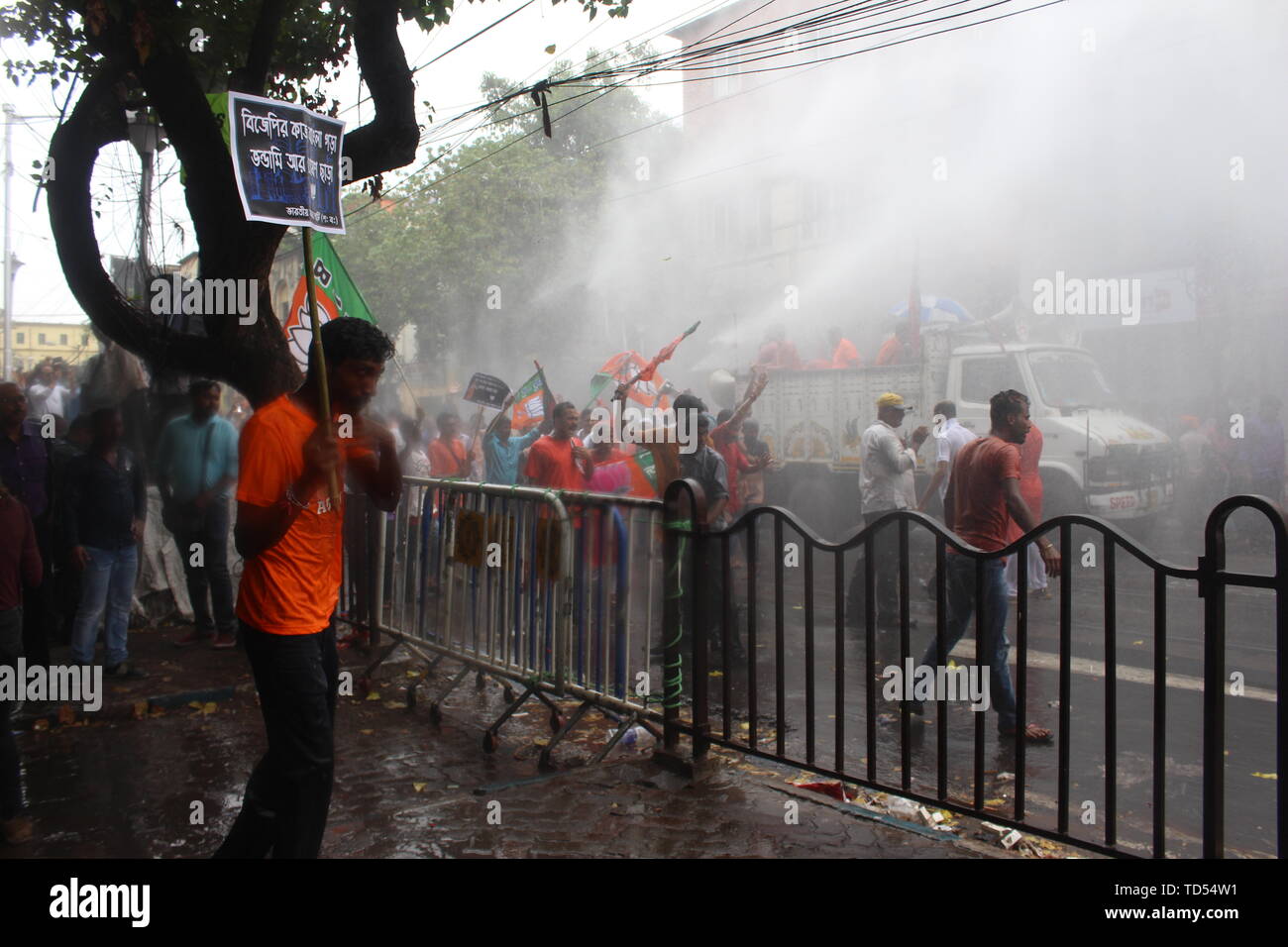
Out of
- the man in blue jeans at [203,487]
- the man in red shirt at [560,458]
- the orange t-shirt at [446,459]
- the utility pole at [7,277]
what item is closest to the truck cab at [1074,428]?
the man in red shirt at [560,458]

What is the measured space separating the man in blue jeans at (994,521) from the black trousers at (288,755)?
3.17 m

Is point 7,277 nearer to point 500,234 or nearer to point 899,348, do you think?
point 500,234

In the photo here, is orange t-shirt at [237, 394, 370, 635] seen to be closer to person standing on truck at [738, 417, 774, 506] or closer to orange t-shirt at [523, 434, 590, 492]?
orange t-shirt at [523, 434, 590, 492]

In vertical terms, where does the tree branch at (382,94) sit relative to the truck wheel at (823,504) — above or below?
above

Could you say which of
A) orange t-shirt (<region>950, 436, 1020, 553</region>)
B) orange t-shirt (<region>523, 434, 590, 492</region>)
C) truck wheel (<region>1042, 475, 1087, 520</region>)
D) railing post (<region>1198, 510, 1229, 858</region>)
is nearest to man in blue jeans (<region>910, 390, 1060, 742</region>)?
orange t-shirt (<region>950, 436, 1020, 553</region>)

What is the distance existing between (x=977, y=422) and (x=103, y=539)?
29.2 feet

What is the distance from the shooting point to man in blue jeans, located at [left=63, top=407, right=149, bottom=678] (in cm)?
611

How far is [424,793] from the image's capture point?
14.5ft

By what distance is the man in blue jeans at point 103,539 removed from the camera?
6109mm

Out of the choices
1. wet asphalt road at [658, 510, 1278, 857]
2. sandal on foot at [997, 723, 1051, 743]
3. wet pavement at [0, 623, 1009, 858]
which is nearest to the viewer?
wet pavement at [0, 623, 1009, 858]

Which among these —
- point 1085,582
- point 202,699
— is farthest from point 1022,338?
point 202,699

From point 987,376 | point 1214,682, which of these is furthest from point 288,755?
point 987,376

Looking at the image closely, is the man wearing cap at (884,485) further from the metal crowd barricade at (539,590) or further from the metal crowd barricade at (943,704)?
the metal crowd barricade at (539,590)
